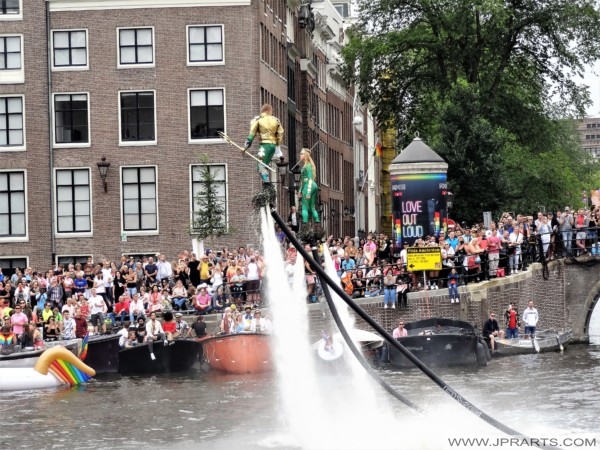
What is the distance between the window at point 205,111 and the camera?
65125 millimetres

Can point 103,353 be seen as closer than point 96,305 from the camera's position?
Yes

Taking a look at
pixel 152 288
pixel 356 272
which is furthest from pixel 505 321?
pixel 152 288

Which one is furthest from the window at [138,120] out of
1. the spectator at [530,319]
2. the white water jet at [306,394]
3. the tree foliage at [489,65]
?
the white water jet at [306,394]

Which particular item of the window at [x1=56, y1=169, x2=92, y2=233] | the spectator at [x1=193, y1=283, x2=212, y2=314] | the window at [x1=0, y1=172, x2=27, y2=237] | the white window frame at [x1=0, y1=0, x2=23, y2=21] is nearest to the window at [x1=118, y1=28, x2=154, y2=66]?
the white window frame at [x1=0, y1=0, x2=23, y2=21]

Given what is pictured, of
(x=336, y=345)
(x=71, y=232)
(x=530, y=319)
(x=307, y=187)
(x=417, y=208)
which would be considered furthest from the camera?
(x=71, y=232)

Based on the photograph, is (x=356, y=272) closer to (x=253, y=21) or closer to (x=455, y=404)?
(x=455, y=404)

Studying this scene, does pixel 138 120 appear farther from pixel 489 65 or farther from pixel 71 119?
pixel 489 65

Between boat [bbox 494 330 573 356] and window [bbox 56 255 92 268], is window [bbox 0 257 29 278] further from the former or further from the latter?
boat [bbox 494 330 573 356]

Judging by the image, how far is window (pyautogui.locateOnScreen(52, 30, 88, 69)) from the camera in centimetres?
6550

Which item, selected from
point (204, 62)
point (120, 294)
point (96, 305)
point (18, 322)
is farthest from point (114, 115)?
point (18, 322)

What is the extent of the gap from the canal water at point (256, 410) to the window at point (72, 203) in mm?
19448

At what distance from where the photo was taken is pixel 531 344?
50000 millimetres

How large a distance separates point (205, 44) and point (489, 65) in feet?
57.9

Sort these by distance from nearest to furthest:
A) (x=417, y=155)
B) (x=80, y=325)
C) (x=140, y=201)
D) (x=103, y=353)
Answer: (x=103, y=353)
(x=80, y=325)
(x=417, y=155)
(x=140, y=201)
